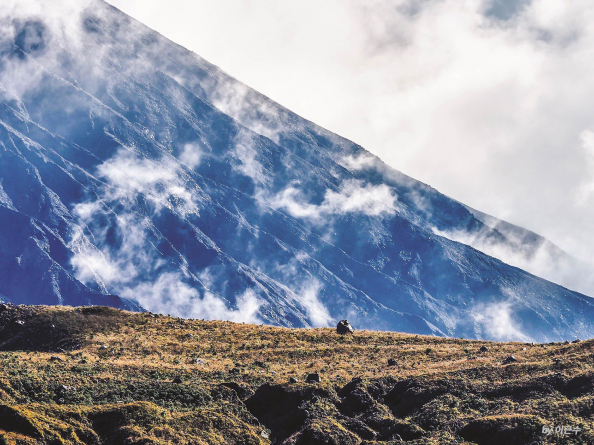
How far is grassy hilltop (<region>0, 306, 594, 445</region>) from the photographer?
32375 mm

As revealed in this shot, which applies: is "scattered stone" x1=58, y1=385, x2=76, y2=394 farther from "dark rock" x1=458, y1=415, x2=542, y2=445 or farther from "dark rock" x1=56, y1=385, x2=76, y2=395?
"dark rock" x1=458, y1=415, x2=542, y2=445

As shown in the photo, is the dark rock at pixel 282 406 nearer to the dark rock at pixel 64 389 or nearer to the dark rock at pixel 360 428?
the dark rock at pixel 360 428

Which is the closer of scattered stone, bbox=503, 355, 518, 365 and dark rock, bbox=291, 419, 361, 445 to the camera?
dark rock, bbox=291, 419, 361, 445

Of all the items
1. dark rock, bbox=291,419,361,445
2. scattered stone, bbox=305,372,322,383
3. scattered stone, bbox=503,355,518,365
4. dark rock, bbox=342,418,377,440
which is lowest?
dark rock, bbox=291,419,361,445

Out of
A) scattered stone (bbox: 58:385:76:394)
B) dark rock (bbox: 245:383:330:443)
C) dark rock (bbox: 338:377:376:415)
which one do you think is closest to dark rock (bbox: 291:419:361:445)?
dark rock (bbox: 245:383:330:443)

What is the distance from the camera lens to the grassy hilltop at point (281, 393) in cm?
3238

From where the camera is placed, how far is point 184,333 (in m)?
66.2

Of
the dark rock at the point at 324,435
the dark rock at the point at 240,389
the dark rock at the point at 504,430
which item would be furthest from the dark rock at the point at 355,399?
the dark rock at the point at 504,430

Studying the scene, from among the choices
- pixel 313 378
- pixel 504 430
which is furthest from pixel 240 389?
pixel 504 430

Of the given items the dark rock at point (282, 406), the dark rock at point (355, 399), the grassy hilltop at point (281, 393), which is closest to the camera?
the grassy hilltop at point (281, 393)

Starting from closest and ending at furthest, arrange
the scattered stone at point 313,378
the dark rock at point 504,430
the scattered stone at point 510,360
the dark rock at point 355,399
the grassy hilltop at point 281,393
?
the grassy hilltop at point 281,393 < the dark rock at point 504,430 < the dark rock at point 355,399 < the scattered stone at point 313,378 < the scattered stone at point 510,360

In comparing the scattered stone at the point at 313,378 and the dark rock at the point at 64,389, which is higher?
the scattered stone at the point at 313,378

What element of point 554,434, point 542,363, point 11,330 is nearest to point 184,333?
point 11,330

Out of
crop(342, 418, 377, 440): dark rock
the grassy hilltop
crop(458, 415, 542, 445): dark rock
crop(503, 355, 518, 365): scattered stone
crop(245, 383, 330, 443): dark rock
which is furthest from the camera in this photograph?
crop(503, 355, 518, 365): scattered stone
